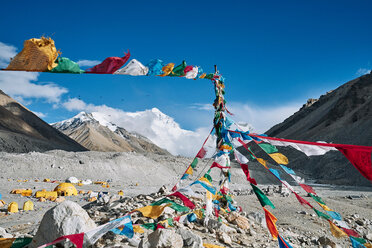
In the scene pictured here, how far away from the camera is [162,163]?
30.6 metres

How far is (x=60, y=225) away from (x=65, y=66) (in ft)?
7.08

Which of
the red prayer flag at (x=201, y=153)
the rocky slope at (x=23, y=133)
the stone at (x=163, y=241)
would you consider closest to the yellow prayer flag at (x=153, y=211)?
the stone at (x=163, y=241)

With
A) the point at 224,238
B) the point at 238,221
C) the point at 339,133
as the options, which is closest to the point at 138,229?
the point at 224,238

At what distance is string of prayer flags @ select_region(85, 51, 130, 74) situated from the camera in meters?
3.54

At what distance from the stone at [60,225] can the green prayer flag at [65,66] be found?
1929 millimetres

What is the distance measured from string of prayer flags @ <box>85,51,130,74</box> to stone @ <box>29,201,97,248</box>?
1997 millimetres

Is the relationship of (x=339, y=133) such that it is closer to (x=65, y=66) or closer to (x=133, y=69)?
(x=133, y=69)

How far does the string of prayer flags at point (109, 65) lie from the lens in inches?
140

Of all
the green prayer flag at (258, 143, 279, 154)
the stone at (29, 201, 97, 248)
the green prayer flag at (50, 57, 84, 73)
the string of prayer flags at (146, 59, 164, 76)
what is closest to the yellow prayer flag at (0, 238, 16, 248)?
the stone at (29, 201, 97, 248)

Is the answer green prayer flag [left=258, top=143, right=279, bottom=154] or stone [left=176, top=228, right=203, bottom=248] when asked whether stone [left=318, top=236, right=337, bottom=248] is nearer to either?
green prayer flag [left=258, top=143, right=279, bottom=154]

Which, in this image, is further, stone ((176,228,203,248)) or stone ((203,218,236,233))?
stone ((203,218,236,233))

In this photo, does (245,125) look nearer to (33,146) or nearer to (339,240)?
(339,240)

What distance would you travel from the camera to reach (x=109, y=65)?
141 inches

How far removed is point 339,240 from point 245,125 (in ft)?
12.7
